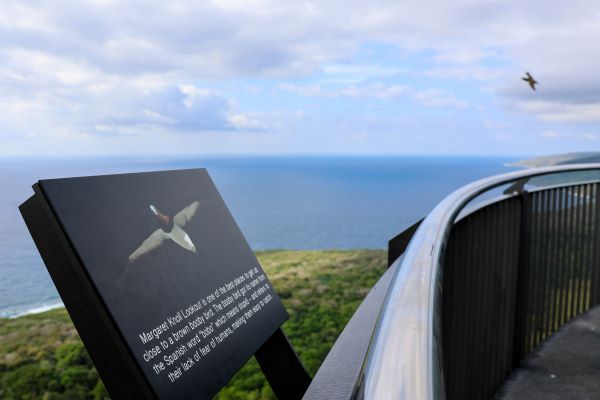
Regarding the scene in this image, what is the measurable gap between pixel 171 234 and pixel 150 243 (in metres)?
0.15

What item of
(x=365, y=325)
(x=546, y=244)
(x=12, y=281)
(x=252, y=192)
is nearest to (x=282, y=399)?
(x=365, y=325)

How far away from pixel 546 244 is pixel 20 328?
1662 centimetres

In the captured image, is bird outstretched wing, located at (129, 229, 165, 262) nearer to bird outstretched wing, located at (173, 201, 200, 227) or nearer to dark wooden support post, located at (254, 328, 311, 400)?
bird outstretched wing, located at (173, 201, 200, 227)

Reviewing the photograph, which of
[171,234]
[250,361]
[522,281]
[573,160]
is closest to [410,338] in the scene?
[171,234]

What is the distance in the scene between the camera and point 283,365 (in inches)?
110

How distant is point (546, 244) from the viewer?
4.04 metres

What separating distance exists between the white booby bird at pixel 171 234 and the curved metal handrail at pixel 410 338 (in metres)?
0.95

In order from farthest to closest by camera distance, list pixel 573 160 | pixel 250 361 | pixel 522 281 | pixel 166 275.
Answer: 1. pixel 250 361
2. pixel 573 160
3. pixel 522 281
4. pixel 166 275

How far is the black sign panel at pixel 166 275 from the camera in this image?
1.65 metres

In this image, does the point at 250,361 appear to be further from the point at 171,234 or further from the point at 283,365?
the point at 171,234

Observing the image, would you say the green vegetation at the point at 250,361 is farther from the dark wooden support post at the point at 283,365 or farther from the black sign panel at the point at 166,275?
the black sign panel at the point at 166,275

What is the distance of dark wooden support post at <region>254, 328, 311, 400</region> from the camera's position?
2781mm

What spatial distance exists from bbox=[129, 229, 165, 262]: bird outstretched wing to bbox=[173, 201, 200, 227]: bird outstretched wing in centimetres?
17

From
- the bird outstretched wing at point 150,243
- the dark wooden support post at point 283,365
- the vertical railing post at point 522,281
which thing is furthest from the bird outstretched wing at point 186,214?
the vertical railing post at point 522,281
